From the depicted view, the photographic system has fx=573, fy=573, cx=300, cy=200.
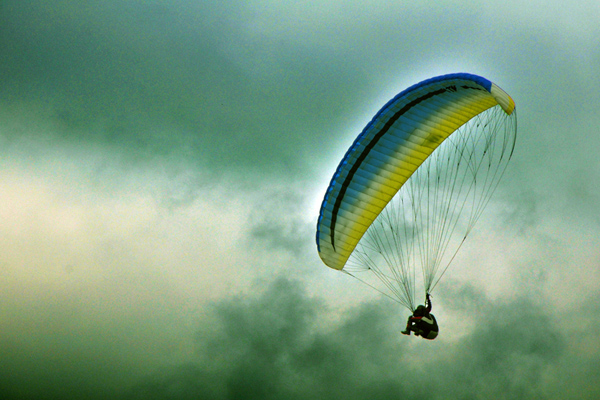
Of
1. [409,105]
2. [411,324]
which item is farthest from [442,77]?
[411,324]

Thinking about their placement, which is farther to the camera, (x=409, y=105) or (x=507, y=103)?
(x=409, y=105)

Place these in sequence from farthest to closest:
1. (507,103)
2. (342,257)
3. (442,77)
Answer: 1. (342,257)
2. (442,77)
3. (507,103)

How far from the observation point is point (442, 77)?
21.4 m

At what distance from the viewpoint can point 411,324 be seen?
2272cm

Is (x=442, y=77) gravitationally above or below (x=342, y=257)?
above

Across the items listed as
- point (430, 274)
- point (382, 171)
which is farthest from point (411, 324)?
point (382, 171)

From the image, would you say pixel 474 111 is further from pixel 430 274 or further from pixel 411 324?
pixel 411 324

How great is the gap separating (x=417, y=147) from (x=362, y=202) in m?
3.23

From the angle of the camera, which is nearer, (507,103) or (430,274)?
(507,103)

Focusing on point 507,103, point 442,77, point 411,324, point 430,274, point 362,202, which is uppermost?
point 442,77

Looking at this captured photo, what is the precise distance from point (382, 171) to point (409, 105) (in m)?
2.89

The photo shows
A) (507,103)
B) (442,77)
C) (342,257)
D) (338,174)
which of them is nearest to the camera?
(507,103)

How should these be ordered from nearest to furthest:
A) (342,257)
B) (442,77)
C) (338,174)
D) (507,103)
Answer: (507,103), (442,77), (338,174), (342,257)

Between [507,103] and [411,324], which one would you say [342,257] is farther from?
[507,103]
